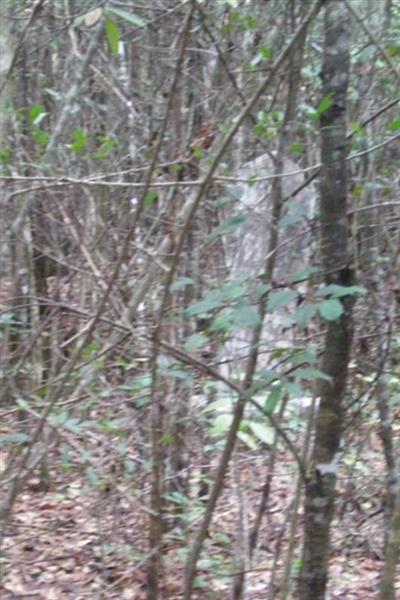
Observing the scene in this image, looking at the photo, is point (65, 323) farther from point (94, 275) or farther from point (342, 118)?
point (342, 118)

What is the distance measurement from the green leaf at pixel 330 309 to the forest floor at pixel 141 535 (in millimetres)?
1343

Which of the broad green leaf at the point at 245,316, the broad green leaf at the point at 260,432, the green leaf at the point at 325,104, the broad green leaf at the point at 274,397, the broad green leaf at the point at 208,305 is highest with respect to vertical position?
the green leaf at the point at 325,104

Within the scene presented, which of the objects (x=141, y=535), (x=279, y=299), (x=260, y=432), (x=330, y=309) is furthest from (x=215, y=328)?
(x=141, y=535)

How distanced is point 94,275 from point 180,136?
1.09 meters

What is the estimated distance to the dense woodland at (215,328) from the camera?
7.90ft

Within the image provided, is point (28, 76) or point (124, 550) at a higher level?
point (28, 76)

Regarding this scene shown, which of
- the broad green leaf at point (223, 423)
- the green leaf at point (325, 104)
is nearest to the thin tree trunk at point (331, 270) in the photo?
the green leaf at point (325, 104)

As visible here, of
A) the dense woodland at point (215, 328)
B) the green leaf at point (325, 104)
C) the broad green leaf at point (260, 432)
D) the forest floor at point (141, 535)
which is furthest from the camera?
the forest floor at point (141, 535)

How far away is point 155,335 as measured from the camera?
99.6 inches

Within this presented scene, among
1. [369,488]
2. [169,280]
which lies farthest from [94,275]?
[369,488]

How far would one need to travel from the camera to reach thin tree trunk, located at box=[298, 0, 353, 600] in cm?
233

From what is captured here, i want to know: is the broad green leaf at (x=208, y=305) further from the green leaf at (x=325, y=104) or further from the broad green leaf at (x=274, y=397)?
the green leaf at (x=325, y=104)

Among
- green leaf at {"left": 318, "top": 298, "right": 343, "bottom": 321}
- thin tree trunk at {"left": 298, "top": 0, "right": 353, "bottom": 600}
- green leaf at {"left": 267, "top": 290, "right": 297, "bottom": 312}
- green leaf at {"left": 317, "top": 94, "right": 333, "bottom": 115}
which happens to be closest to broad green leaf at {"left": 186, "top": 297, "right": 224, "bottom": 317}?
green leaf at {"left": 267, "top": 290, "right": 297, "bottom": 312}

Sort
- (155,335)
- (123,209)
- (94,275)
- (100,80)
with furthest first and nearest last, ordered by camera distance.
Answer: (100,80)
(123,209)
(94,275)
(155,335)
